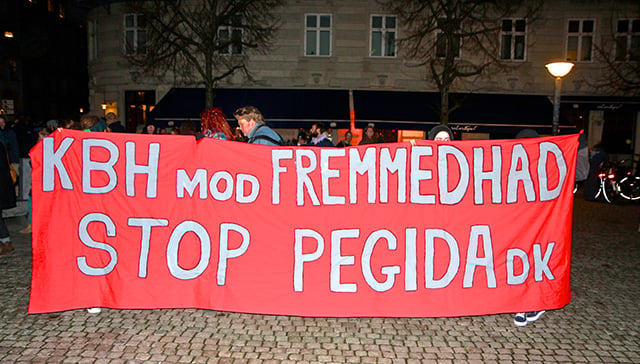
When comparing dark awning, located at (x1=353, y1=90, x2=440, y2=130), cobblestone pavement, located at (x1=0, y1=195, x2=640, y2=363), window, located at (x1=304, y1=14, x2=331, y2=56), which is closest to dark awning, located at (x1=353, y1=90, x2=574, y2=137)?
dark awning, located at (x1=353, y1=90, x2=440, y2=130)

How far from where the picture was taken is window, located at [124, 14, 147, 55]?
20414 millimetres

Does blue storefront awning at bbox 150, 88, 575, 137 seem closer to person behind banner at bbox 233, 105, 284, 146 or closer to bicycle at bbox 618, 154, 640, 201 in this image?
bicycle at bbox 618, 154, 640, 201

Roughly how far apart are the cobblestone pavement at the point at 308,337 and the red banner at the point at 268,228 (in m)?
0.21

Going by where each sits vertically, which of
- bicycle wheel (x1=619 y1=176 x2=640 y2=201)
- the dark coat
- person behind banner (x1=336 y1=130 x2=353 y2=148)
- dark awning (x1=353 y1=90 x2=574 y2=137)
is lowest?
bicycle wheel (x1=619 y1=176 x2=640 y2=201)

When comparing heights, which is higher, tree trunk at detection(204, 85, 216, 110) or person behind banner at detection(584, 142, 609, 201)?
tree trunk at detection(204, 85, 216, 110)

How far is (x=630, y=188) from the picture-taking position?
13.1 metres

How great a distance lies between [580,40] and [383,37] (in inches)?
326

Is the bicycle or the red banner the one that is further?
the bicycle

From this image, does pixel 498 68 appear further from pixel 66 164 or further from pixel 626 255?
A: pixel 66 164

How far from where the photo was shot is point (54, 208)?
4.26 meters

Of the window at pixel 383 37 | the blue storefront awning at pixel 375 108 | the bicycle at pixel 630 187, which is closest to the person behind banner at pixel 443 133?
the bicycle at pixel 630 187

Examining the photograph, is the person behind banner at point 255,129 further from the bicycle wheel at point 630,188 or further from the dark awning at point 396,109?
the dark awning at point 396,109

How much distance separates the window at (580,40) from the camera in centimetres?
2002

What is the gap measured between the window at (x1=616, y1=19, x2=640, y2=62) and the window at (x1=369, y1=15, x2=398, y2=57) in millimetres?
9250
